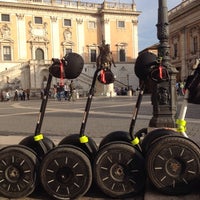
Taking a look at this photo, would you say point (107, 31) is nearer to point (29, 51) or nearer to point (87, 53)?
point (87, 53)

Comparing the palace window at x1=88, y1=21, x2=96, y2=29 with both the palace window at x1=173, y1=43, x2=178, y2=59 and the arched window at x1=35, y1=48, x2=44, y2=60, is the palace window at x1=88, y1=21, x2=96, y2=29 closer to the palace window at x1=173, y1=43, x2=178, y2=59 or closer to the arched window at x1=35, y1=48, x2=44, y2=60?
the arched window at x1=35, y1=48, x2=44, y2=60

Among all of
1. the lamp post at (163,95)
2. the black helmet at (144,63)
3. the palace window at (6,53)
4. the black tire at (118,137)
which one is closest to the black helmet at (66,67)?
the black helmet at (144,63)

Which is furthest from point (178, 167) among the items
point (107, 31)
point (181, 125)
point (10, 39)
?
point (107, 31)

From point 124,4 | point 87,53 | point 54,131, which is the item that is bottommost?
point 54,131

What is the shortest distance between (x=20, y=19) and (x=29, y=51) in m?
4.91

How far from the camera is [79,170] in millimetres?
3834

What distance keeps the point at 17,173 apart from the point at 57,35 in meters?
50.7

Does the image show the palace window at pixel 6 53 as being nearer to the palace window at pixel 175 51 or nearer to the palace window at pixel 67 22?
the palace window at pixel 67 22

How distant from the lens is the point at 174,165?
3.73m

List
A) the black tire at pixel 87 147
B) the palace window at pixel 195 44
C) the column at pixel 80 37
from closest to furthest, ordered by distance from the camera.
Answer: the black tire at pixel 87 147 → the palace window at pixel 195 44 → the column at pixel 80 37

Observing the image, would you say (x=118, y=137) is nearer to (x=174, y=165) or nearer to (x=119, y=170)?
(x=119, y=170)

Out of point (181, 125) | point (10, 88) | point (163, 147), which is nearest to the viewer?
point (163, 147)

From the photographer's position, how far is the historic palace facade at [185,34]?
47.1 m

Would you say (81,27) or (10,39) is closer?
(10,39)
